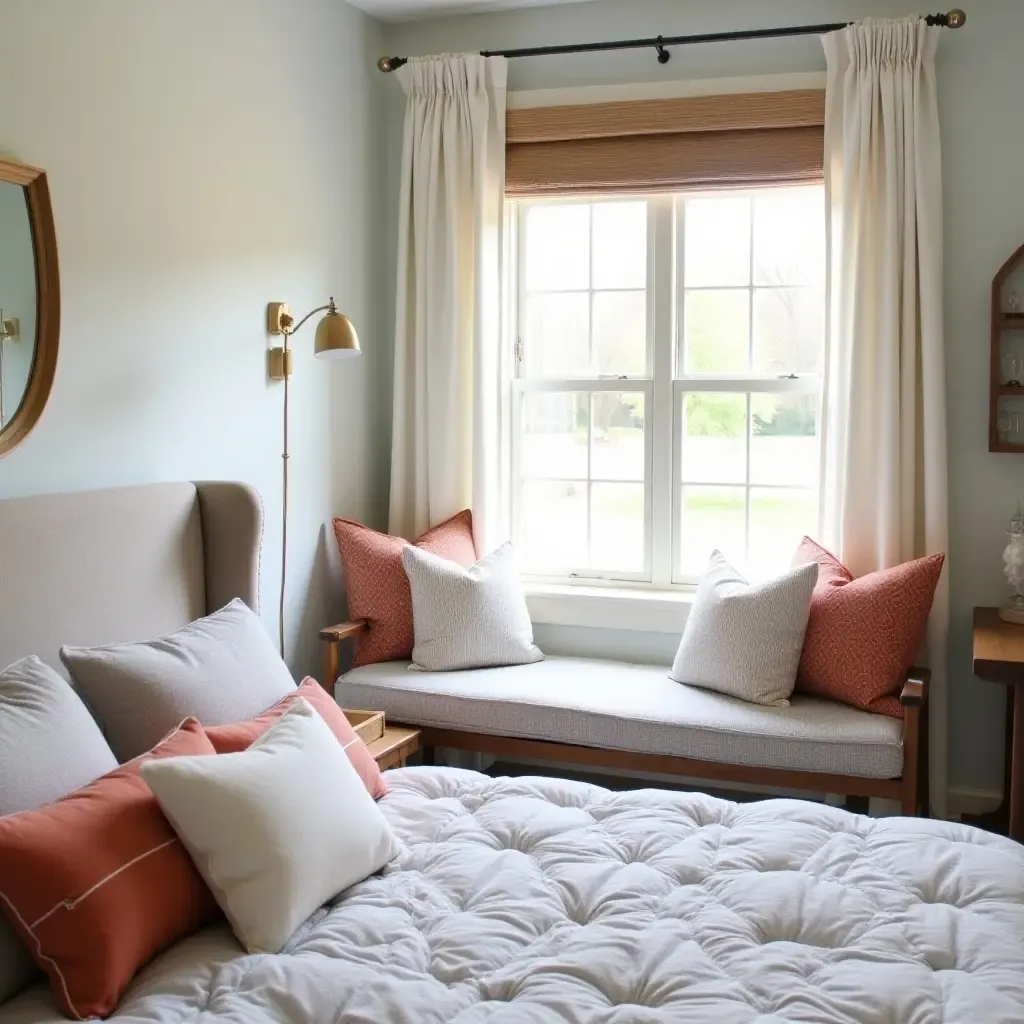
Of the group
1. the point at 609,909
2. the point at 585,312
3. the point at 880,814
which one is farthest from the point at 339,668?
the point at 609,909

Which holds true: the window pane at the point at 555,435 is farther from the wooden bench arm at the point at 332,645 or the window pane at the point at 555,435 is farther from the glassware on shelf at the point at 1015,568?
the glassware on shelf at the point at 1015,568

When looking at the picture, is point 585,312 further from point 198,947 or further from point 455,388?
point 198,947

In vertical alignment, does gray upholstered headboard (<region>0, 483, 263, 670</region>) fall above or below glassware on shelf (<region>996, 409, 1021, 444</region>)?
below

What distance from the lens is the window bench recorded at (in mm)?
3174

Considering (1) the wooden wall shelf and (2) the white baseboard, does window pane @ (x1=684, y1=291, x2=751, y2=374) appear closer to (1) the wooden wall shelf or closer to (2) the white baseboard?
(1) the wooden wall shelf

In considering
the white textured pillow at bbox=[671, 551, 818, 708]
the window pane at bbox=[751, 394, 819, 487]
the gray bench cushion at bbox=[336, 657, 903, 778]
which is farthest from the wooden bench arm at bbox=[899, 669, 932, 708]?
the window pane at bbox=[751, 394, 819, 487]

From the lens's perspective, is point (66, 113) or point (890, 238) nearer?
point (66, 113)

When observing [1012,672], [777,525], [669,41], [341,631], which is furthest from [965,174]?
[341,631]

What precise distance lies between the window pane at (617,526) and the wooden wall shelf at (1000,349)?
3.94 ft

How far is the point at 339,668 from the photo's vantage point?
13.4 ft

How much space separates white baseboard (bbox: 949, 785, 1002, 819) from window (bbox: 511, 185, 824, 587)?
931 mm

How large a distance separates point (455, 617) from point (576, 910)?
1.69m

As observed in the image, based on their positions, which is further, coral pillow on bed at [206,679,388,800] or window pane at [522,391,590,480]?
window pane at [522,391,590,480]

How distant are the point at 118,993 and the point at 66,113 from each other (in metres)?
1.97
